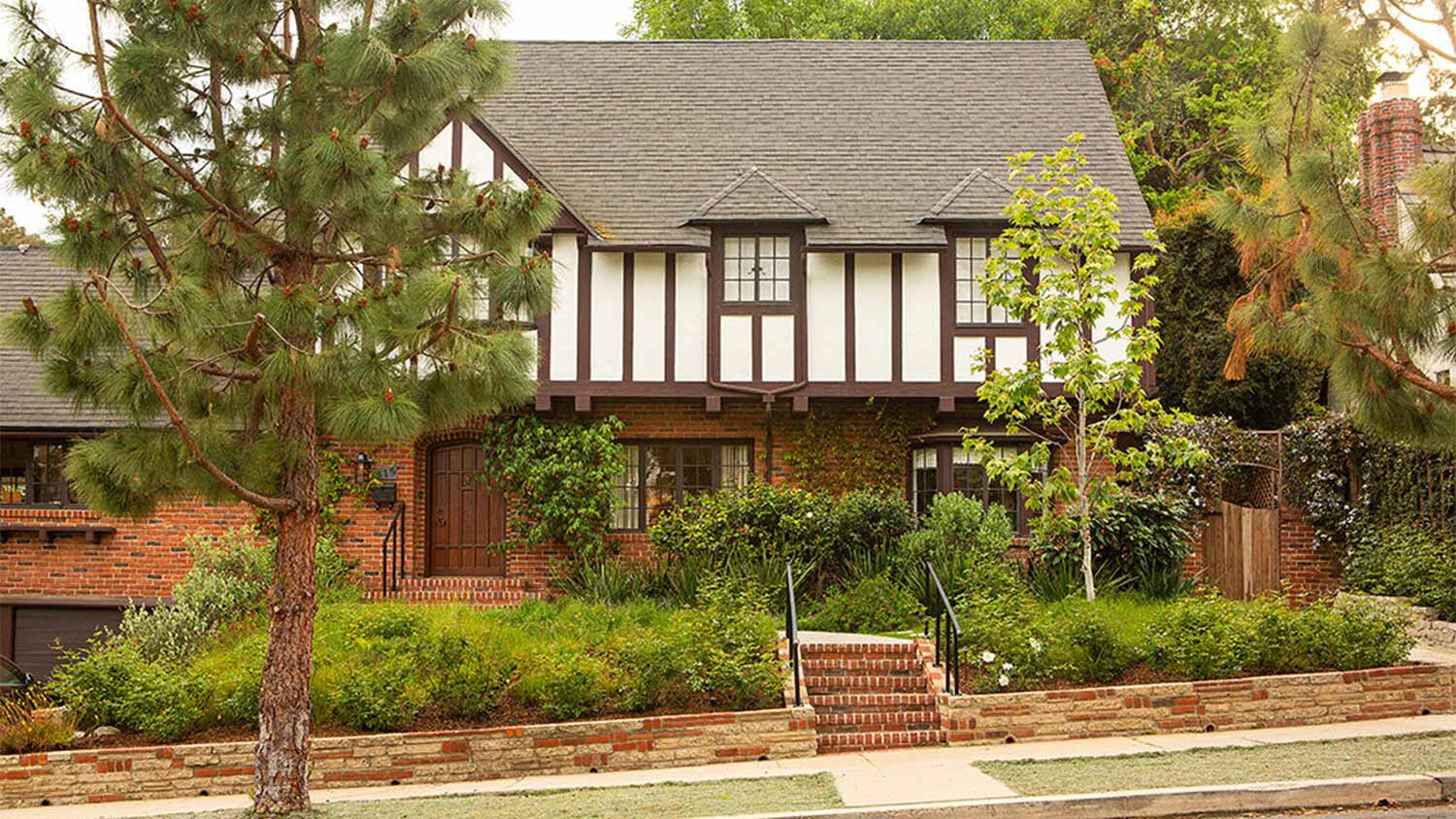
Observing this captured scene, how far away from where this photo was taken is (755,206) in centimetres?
1841

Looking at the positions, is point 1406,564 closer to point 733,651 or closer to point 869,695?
point 869,695

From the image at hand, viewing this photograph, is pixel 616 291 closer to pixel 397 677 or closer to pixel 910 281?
pixel 910 281

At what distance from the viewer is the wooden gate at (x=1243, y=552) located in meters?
18.3

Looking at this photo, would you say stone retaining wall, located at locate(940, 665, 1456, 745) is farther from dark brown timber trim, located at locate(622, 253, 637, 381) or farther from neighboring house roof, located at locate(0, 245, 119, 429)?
neighboring house roof, located at locate(0, 245, 119, 429)

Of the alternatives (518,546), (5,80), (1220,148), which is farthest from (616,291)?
(1220,148)

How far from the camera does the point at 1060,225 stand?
45.8 feet

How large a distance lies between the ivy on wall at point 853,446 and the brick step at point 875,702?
22.1 ft

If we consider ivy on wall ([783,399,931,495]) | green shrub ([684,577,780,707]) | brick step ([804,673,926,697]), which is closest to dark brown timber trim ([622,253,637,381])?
ivy on wall ([783,399,931,495])

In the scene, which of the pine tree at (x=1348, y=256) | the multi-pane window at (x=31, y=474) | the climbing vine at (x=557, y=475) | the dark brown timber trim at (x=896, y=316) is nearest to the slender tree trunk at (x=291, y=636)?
the pine tree at (x=1348, y=256)

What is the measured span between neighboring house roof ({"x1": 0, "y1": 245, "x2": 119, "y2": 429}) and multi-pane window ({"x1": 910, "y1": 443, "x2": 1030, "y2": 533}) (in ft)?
34.5

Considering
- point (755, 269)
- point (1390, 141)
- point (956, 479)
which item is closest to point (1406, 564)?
point (956, 479)

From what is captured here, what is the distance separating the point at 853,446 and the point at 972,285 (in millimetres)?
2721

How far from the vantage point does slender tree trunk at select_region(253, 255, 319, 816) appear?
8.85 m

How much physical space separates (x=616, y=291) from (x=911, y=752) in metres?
9.08
